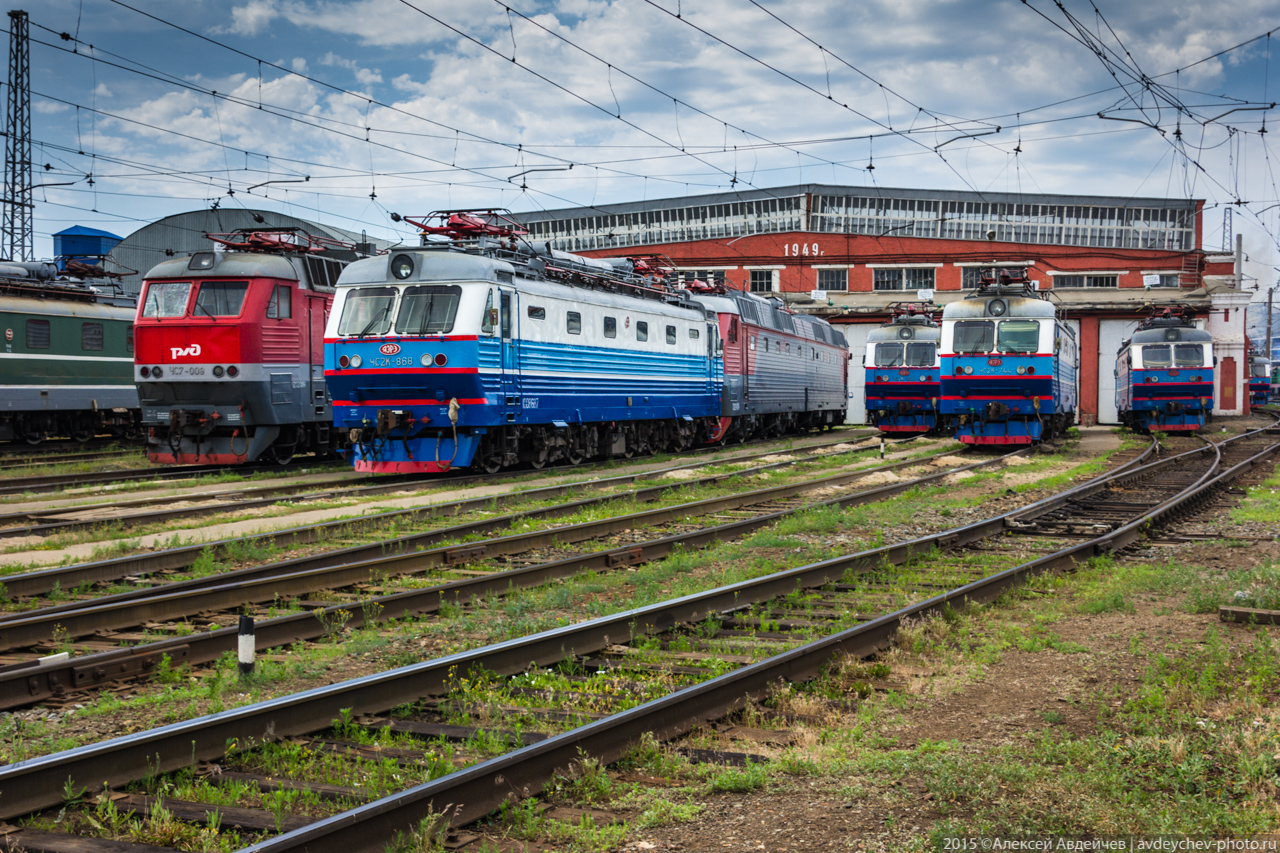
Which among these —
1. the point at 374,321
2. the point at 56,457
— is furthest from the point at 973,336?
the point at 56,457

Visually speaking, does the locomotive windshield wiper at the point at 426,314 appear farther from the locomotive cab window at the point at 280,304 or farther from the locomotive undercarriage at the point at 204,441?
the locomotive undercarriage at the point at 204,441

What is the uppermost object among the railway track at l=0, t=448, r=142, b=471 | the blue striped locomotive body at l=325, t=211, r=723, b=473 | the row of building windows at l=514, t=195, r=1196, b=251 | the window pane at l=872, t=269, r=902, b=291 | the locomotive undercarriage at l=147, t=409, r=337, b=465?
the row of building windows at l=514, t=195, r=1196, b=251

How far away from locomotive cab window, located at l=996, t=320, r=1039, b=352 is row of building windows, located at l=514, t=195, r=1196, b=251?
159ft

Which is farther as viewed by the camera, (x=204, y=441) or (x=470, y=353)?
(x=204, y=441)

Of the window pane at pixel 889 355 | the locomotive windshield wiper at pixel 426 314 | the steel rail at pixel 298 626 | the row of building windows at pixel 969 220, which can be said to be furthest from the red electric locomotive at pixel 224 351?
the row of building windows at pixel 969 220

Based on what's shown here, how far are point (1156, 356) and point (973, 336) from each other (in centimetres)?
1142

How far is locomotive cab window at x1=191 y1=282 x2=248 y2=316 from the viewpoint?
19.5 meters

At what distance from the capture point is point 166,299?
20.0 metres

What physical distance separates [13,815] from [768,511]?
11.2 m

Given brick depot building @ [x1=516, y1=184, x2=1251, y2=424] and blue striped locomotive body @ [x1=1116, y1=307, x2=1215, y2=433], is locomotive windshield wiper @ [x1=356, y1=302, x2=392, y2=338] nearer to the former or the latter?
blue striped locomotive body @ [x1=1116, y1=307, x2=1215, y2=433]

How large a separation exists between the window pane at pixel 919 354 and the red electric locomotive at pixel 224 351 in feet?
59.0

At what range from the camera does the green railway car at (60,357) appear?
23.7 metres

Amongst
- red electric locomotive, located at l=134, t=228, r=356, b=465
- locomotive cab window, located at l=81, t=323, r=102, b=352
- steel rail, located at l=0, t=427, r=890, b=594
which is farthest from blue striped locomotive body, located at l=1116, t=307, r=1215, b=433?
locomotive cab window, located at l=81, t=323, r=102, b=352

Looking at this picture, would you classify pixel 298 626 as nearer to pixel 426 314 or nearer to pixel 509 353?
pixel 426 314
